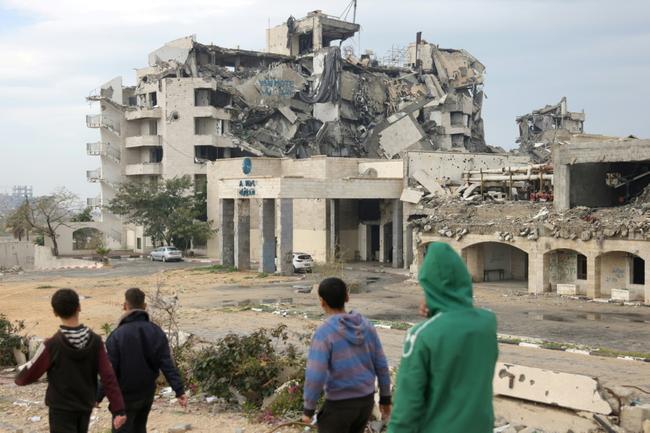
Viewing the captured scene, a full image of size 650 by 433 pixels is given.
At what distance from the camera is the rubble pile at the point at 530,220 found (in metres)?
28.9

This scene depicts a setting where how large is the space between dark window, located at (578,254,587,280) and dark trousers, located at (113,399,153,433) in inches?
1057

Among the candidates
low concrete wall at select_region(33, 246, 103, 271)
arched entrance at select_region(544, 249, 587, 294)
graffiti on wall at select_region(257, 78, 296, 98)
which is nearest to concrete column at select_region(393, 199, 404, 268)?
arched entrance at select_region(544, 249, 587, 294)

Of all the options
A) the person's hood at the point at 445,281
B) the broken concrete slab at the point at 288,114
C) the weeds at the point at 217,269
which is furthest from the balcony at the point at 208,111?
the person's hood at the point at 445,281

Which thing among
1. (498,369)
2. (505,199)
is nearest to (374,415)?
(498,369)

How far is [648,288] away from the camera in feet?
91.7

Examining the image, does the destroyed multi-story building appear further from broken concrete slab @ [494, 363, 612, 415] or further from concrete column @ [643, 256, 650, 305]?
broken concrete slab @ [494, 363, 612, 415]

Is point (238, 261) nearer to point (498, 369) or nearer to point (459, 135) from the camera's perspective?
point (498, 369)

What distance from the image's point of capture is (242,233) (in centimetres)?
4316

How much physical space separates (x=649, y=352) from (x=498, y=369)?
35.5ft

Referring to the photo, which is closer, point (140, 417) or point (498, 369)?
point (140, 417)

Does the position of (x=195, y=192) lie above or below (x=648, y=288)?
above

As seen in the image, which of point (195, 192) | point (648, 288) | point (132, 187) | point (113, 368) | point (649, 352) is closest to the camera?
point (113, 368)

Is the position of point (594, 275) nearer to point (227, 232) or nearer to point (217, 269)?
point (217, 269)

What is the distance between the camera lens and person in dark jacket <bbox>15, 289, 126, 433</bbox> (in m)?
6.04
